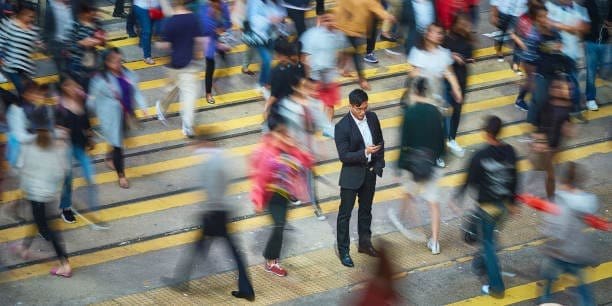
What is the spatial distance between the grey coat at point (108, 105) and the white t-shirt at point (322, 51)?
238 centimetres

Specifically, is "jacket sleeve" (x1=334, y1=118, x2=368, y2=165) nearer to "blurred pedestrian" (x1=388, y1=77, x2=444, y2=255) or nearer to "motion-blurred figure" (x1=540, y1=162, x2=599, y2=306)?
"blurred pedestrian" (x1=388, y1=77, x2=444, y2=255)

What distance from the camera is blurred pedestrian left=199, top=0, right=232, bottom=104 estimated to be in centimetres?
1533

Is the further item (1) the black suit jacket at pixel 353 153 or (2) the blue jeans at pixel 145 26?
(2) the blue jeans at pixel 145 26

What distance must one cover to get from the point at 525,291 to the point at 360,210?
1.89 m

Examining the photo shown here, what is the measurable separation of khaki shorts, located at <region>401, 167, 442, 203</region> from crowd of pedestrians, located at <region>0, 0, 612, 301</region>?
0.02m

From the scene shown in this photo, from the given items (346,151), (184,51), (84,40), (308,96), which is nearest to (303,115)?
(308,96)

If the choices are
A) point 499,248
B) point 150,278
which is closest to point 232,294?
point 150,278

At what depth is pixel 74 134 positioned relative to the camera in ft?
42.1

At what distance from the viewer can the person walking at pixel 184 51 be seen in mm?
14656

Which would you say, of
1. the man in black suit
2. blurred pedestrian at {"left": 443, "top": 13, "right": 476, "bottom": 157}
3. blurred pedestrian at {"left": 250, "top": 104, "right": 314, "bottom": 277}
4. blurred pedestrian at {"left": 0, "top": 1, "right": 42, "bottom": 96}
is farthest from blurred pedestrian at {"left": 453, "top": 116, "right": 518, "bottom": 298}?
blurred pedestrian at {"left": 0, "top": 1, "right": 42, "bottom": 96}

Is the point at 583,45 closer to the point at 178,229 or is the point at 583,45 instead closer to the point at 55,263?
the point at 178,229

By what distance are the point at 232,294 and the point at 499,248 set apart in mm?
3093

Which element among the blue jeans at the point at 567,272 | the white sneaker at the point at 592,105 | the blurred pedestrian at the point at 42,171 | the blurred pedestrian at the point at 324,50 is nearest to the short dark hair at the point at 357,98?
the blue jeans at the point at 567,272

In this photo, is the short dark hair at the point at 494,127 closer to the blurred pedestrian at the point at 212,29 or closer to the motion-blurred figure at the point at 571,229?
the motion-blurred figure at the point at 571,229
